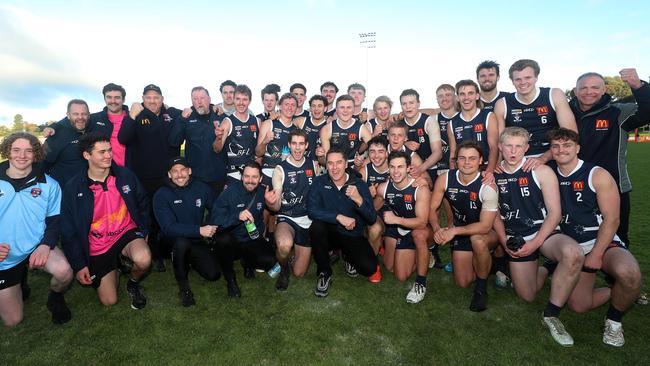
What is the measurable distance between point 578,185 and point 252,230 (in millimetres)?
3868

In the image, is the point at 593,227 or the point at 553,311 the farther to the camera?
the point at 593,227

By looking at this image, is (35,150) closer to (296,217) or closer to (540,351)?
(296,217)

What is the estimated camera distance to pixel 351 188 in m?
4.81

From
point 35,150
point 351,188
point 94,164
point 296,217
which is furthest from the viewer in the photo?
point 296,217

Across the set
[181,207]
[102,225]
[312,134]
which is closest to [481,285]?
[312,134]

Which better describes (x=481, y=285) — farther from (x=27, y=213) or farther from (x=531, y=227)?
(x=27, y=213)

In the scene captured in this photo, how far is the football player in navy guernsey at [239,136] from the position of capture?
604 centimetres

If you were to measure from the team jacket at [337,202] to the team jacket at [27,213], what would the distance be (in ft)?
10.1

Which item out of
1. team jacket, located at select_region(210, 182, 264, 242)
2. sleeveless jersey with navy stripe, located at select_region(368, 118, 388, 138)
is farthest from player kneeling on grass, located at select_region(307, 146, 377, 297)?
sleeveless jersey with navy stripe, located at select_region(368, 118, 388, 138)

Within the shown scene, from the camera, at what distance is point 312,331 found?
3729mm

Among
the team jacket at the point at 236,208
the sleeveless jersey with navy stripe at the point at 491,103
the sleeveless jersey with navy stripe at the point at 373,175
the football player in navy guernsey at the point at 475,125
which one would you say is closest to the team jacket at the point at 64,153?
the team jacket at the point at 236,208

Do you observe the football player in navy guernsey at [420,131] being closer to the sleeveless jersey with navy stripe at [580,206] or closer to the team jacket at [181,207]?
the sleeveless jersey with navy stripe at [580,206]

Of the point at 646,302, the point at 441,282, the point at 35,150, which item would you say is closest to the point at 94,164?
the point at 35,150

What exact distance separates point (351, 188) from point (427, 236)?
3.78 ft
